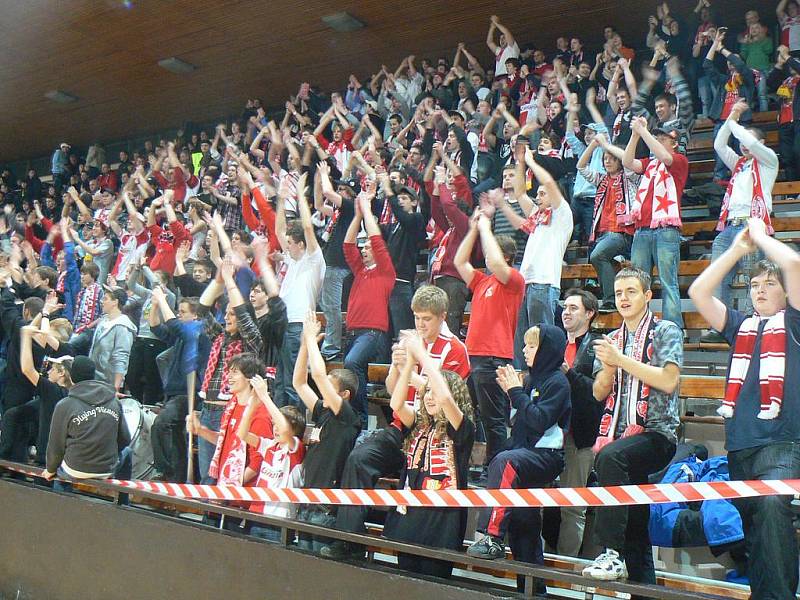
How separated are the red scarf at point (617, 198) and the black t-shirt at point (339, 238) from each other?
6.42 feet

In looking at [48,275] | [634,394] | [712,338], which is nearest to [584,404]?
[634,394]

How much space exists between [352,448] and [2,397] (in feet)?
12.9

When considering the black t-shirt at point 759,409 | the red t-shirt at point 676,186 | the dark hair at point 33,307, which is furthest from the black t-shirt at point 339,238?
the black t-shirt at point 759,409

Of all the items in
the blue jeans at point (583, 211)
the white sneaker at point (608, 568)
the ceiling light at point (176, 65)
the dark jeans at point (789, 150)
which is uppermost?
the ceiling light at point (176, 65)

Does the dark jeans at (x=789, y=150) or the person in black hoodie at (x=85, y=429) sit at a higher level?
the dark jeans at (x=789, y=150)

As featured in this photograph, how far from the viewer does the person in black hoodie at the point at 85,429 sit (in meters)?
5.57

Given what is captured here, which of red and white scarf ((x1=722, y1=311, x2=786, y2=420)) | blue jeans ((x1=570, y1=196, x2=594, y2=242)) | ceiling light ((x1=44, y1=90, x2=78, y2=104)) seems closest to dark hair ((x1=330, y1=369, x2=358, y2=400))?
red and white scarf ((x1=722, y1=311, x2=786, y2=420))

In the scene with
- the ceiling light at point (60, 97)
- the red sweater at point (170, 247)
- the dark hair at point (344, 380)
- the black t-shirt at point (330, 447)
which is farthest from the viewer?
the ceiling light at point (60, 97)

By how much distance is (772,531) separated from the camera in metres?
3.03

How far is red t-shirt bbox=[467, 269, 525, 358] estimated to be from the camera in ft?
16.6

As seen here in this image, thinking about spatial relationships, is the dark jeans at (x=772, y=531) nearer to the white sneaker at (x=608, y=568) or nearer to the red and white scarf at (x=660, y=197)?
the white sneaker at (x=608, y=568)

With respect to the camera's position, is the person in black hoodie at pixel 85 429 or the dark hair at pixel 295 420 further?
the person in black hoodie at pixel 85 429

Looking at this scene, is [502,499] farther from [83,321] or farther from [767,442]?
[83,321]

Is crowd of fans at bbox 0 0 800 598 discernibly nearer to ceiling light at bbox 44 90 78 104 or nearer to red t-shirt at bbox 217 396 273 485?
red t-shirt at bbox 217 396 273 485
